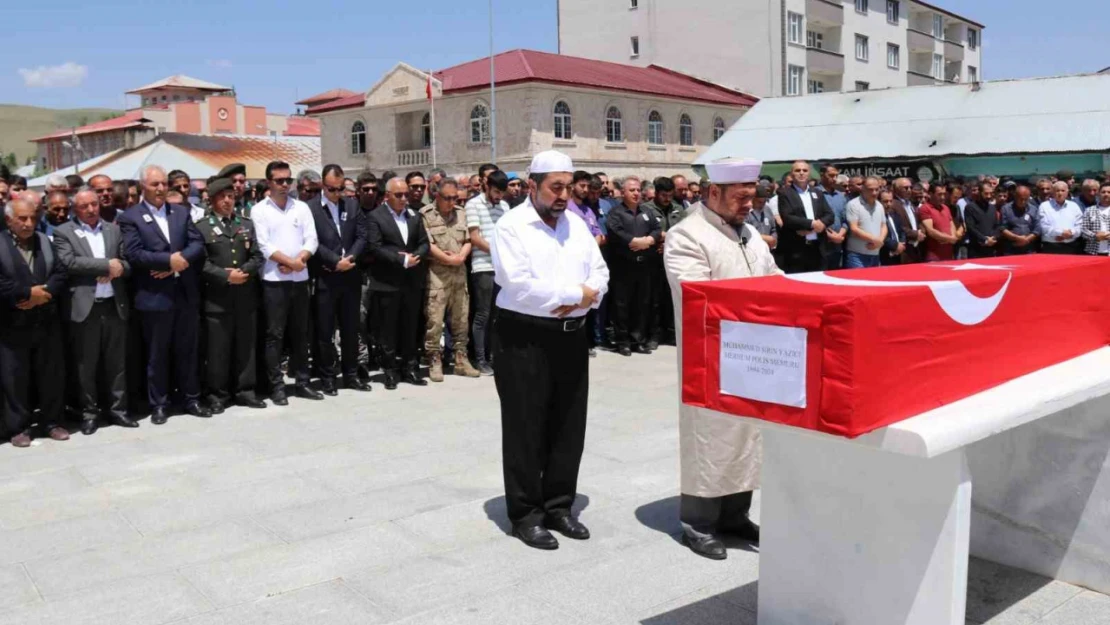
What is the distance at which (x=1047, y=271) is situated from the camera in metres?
4.27

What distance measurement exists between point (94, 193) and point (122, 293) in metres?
0.81

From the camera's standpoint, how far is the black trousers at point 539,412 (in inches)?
201

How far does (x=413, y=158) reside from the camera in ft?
153

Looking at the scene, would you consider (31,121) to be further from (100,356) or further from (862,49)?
(100,356)

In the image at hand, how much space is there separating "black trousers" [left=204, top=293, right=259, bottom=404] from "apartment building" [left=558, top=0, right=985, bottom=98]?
4450 centimetres

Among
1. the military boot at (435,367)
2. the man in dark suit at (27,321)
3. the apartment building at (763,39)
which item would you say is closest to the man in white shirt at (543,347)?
the man in dark suit at (27,321)

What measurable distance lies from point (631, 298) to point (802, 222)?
7.13 ft

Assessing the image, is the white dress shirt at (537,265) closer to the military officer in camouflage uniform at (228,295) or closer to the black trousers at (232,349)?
the military officer in camouflage uniform at (228,295)

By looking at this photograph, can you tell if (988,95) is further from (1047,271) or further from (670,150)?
(1047,271)

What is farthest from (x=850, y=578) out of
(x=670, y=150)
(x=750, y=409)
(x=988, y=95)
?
(x=670, y=150)

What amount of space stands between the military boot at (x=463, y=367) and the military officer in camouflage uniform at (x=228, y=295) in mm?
2134

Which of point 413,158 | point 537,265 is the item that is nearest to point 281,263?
point 537,265

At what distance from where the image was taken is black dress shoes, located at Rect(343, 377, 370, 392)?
9.46 metres

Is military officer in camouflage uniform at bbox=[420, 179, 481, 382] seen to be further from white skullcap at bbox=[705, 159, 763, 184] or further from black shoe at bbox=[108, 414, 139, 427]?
white skullcap at bbox=[705, 159, 763, 184]
